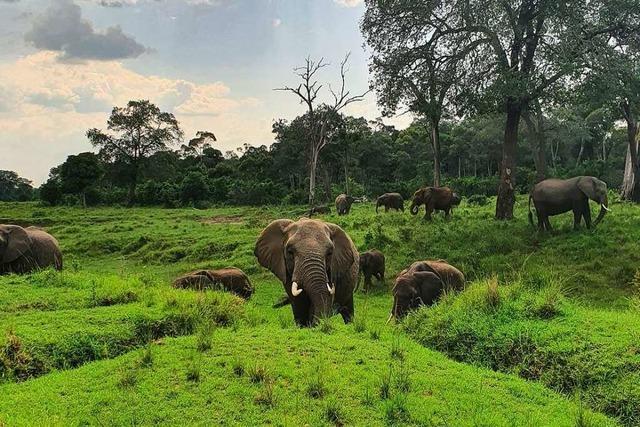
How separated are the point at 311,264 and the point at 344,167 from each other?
4937cm

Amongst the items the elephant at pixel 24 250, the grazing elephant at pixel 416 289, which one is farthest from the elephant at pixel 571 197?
the elephant at pixel 24 250

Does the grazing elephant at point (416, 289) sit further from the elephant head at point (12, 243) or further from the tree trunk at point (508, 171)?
the tree trunk at point (508, 171)

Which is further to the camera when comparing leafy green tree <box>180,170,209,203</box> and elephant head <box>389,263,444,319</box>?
leafy green tree <box>180,170,209,203</box>

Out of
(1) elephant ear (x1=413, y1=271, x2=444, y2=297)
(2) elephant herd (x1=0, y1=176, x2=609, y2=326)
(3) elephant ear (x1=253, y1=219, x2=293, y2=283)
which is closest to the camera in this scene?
(2) elephant herd (x1=0, y1=176, x2=609, y2=326)

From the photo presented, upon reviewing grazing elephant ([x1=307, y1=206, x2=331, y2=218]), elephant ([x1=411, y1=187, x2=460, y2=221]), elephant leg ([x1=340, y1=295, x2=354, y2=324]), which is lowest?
elephant leg ([x1=340, y1=295, x2=354, y2=324])

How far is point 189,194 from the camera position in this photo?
4909cm

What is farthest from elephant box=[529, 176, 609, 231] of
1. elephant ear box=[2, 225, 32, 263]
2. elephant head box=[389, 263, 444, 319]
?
elephant ear box=[2, 225, 32, 263]

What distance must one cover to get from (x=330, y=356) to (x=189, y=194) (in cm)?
4422

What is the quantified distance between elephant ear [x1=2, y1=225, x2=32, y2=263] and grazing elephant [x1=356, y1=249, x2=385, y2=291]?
8.53m

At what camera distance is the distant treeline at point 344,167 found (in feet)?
156

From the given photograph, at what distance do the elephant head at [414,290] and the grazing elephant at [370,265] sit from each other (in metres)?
5.10

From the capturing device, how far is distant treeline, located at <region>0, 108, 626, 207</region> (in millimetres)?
47500

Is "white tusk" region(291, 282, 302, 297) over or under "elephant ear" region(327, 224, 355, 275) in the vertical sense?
under

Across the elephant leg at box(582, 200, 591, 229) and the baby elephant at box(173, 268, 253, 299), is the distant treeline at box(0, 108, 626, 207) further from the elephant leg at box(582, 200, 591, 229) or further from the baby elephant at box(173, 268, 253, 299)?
the baby elephant at box(173, 268, 253, 299)
